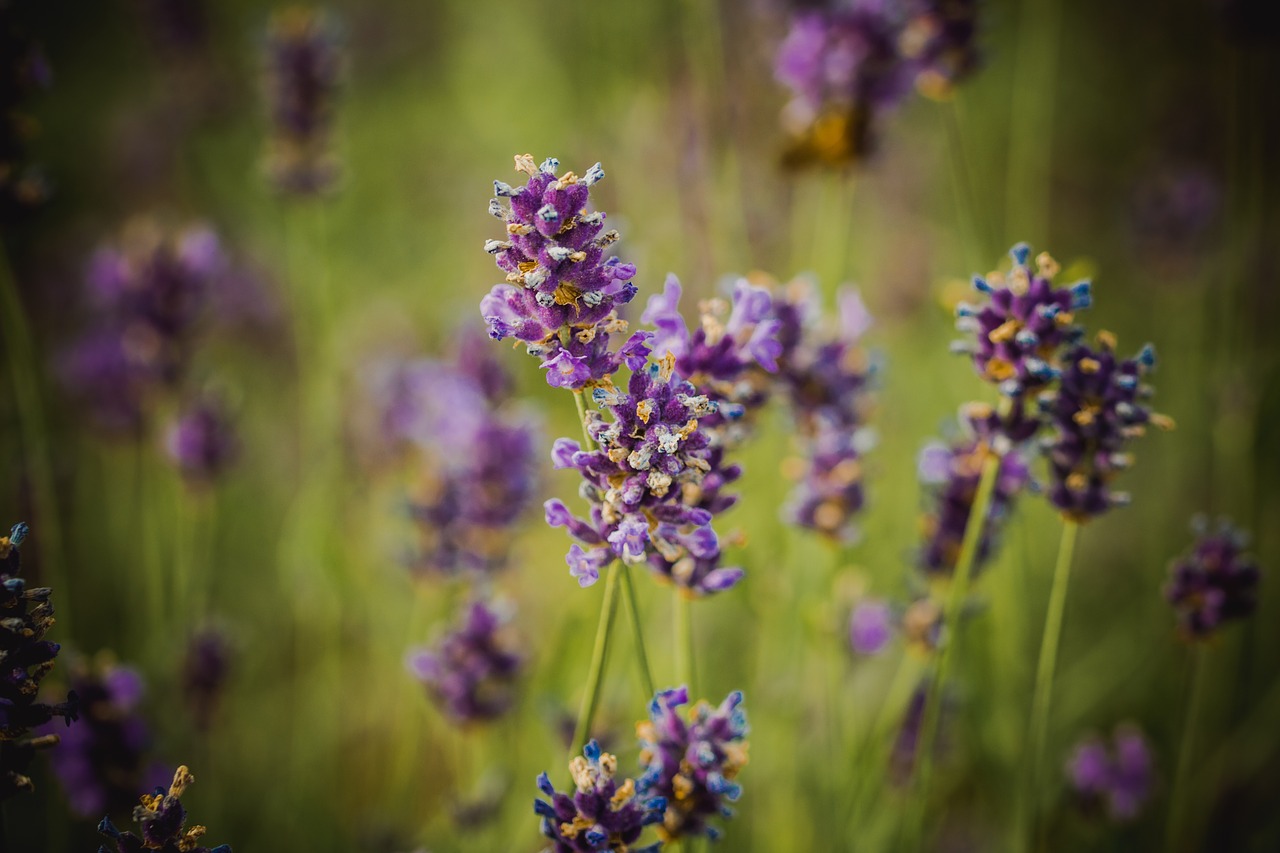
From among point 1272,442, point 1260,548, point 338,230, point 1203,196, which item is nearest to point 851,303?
point 1272,442

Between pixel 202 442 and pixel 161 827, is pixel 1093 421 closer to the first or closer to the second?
pixel 161 827

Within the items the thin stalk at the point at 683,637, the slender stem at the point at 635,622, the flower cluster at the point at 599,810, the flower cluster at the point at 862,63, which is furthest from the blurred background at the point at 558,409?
the flower cluster at the point at 599,810

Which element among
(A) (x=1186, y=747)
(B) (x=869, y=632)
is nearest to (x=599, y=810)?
(B) (x=869, y=632)

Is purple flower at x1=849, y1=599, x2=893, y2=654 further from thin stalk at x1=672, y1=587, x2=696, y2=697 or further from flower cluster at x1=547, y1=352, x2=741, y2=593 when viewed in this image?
flower cluster at x1=547, y1=352, x2=741, y2=593

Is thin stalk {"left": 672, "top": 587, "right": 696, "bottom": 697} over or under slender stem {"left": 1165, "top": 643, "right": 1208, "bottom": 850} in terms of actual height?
over

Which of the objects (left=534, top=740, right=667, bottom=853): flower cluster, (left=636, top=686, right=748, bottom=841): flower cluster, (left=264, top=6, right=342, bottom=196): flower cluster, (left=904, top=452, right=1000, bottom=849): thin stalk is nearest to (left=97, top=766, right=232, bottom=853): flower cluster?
(left=534, top=740, right=667, bottom=853): flower cluster

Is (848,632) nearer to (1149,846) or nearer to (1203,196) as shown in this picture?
(1149,846)

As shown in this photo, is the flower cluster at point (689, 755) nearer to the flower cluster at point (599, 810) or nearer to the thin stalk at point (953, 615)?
the flower cluster at point (599, 810)
